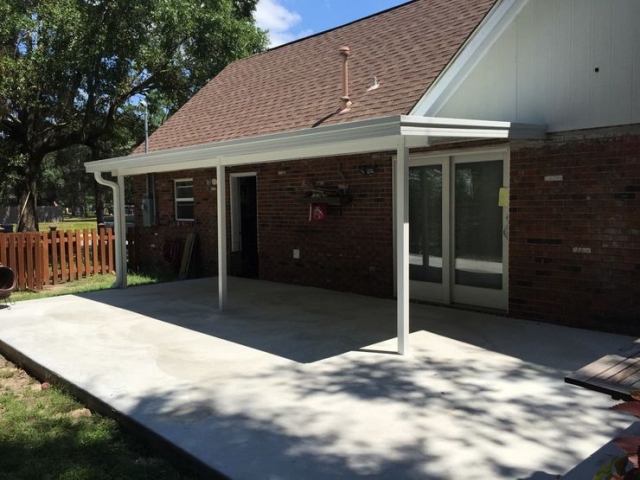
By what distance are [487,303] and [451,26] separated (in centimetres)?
422

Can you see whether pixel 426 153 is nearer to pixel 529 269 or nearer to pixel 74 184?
pixel 529 269

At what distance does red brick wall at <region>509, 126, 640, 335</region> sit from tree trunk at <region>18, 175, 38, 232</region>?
15.6m

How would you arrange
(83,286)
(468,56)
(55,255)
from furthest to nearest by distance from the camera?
(55,255)
(83,286)
(468,56)

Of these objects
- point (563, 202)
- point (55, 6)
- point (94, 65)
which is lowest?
point (563, 202)

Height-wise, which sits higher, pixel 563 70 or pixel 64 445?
pixel 563 70

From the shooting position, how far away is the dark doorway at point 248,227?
11.7 meters

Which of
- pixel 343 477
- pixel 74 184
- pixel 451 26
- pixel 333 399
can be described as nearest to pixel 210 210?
pixel 451 26

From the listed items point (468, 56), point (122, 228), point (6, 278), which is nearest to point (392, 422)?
point (468, 56)

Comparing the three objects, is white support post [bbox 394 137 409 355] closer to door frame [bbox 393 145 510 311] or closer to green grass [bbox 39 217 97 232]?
door frame [bbox 393 145 510 311]

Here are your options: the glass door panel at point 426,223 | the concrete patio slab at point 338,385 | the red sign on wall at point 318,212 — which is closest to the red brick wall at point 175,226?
the red sign on wall at point 318,212

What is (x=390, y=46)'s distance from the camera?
29.7 feet

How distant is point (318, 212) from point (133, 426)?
5755mm

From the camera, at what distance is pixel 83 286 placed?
11.1 metres

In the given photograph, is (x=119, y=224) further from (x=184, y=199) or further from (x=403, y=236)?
(x=403, y=236)
